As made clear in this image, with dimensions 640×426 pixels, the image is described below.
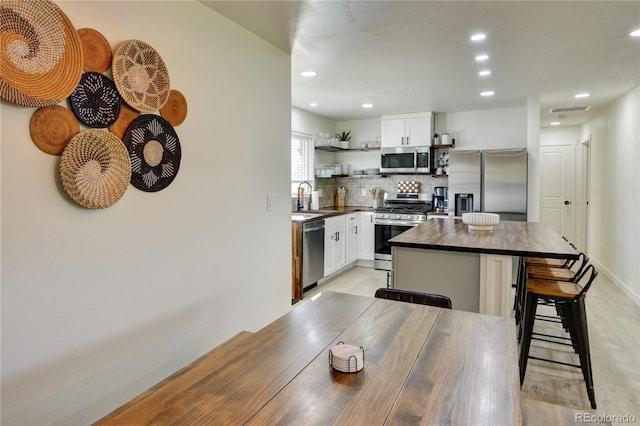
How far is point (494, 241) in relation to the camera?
8.95 feet

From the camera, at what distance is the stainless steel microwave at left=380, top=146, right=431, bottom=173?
5.59m

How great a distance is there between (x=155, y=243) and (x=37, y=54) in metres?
0.97

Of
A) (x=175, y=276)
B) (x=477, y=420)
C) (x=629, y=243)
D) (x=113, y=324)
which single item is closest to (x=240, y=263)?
(x=175, y=276)

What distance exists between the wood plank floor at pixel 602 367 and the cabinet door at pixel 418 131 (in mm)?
2869

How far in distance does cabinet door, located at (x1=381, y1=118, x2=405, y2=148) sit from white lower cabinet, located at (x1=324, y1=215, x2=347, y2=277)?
147cm

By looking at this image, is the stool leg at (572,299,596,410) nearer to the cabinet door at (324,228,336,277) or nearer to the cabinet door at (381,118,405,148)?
the cabinet door at (324,228,336,277)

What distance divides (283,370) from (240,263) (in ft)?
5.25

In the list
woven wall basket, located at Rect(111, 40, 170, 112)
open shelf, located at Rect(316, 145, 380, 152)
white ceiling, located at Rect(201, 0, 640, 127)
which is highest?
white ceiling, located at Rect(201, 0, 640, 127)

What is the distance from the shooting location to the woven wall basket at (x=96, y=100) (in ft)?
5.25

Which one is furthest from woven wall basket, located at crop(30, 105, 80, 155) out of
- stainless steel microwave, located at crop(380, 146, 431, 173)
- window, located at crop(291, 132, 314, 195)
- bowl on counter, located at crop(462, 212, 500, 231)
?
stainless steel microwave, located at crop(380, 146, 431, 173)

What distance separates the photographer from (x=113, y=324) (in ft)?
5.90

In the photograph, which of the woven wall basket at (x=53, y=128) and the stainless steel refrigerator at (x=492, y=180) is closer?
the woven wall basket at (x=53, y=128)

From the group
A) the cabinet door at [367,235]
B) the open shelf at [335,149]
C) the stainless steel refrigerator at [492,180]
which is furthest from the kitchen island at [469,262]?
the open shelf at [335,149]

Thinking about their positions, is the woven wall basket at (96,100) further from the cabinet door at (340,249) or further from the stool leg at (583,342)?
the cabinet door at (340,249)
